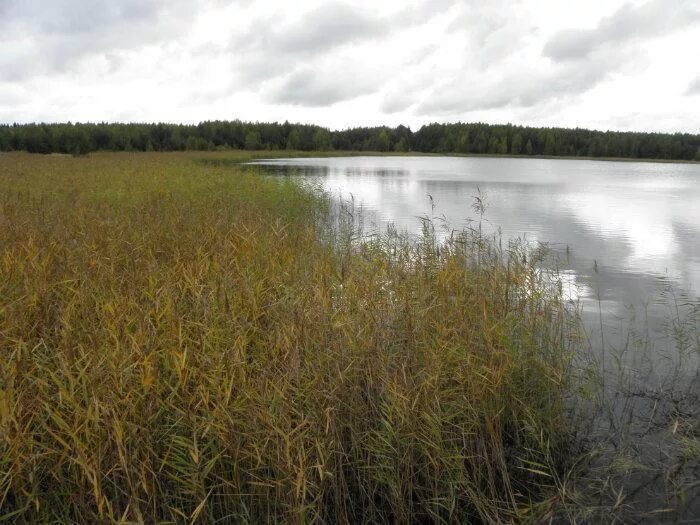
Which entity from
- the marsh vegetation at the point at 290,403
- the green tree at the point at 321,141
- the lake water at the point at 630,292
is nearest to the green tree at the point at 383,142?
the green tree at the point at 321,141

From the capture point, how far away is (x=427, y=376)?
3506 mm

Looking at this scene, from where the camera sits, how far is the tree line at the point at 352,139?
7788 cm

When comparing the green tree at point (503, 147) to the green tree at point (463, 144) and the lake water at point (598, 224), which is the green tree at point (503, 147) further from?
the lake water at point (598, 224)

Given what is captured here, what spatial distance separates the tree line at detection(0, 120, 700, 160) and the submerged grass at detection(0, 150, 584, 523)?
7311 cm

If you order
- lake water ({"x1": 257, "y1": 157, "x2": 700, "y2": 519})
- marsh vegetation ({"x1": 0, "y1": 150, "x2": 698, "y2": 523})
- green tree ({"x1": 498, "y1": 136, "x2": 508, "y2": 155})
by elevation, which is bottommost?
lake water ({"x1": 257, "y1": 157, "x2": 700, "y2": 519})

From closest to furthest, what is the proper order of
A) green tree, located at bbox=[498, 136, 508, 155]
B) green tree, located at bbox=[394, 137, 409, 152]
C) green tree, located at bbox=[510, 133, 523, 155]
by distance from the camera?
green tree, located at bbox=[498, 136, 508, 155] → green tree, located at bbox=[510, 133, 523, 155] → green tree, located at bbox=[394, 137, 409, 152]

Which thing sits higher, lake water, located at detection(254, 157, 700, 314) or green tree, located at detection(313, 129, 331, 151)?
green tree, located at detection(313, 129, 331, 151)

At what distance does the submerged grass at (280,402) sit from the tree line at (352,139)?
7311 centimetres

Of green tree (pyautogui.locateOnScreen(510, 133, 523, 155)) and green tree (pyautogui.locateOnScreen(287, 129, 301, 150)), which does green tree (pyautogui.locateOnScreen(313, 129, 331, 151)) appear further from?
green tree (pyautogui.locateOnScreen(510, 133, 523, 155))

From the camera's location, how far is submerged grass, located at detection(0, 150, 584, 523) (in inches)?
111

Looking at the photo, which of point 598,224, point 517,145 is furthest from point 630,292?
point 517,145

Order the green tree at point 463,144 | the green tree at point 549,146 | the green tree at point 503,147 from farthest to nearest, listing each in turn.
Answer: the green tree at point 463,144
the green tree at point 503,147
the green tree at point 549,146

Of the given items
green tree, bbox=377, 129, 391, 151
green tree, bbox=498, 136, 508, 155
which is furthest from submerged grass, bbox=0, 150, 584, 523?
green tree, bbox=377, 129, 391, 151

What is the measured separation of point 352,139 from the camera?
4614 inches
